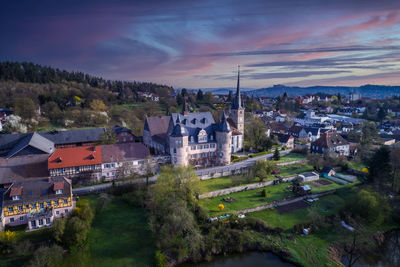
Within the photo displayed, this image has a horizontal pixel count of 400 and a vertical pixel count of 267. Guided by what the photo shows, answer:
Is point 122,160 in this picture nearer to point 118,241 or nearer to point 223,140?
point 118,241

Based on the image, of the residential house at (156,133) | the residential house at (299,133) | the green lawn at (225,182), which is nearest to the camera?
the green lawn at (225,182)

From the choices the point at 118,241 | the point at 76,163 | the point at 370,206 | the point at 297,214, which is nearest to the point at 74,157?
the point at 76,163

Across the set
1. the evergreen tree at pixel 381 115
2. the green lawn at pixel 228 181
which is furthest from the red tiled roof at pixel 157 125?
the evergreen tree at pixel 381 115

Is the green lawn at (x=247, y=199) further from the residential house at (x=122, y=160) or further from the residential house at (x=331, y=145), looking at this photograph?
the residential house at (x=331, y=145)

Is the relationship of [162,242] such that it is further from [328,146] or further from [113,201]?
[328,146]

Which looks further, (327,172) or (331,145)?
(331,145)
